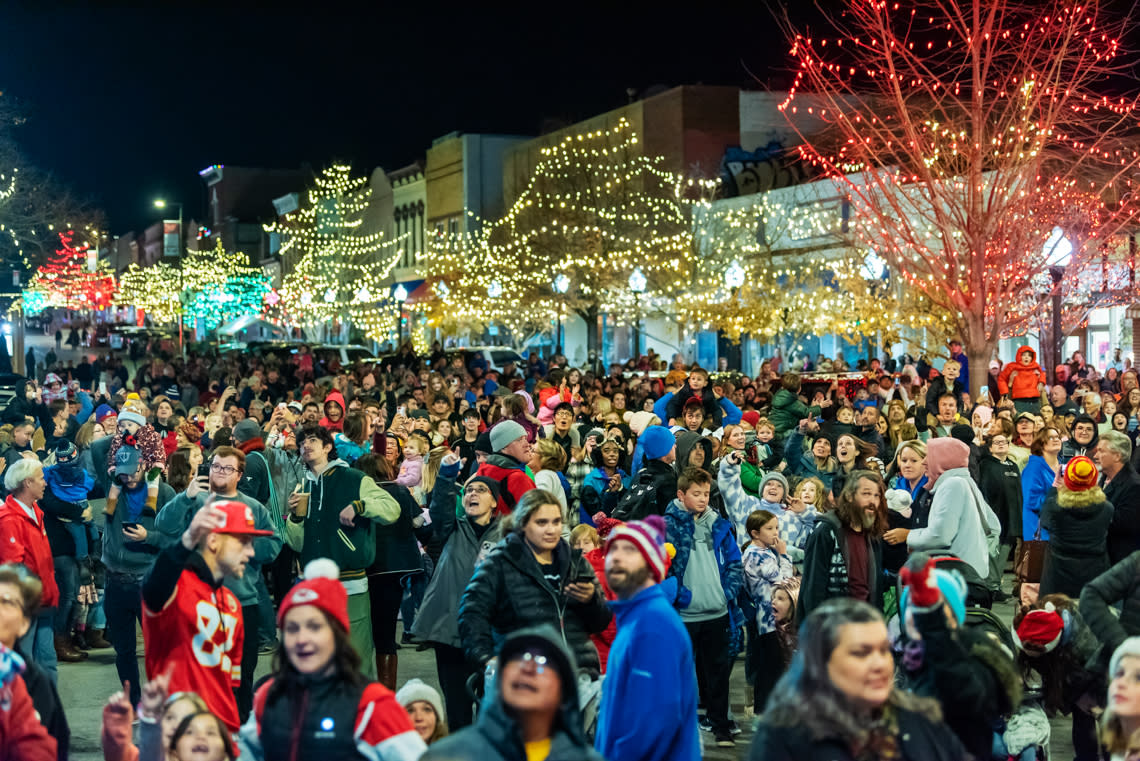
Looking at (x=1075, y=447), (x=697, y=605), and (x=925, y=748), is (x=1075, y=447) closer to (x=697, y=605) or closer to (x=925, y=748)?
(x=697, y=605)

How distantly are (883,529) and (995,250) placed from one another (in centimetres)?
1371

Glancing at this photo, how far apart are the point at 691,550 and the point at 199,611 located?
Answer: 11.6 feet

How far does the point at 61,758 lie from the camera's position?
16.4ft

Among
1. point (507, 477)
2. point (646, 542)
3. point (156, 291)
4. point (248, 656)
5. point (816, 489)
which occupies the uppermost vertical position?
point (156, 291)

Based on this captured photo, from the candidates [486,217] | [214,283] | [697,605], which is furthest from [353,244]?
[697,605]

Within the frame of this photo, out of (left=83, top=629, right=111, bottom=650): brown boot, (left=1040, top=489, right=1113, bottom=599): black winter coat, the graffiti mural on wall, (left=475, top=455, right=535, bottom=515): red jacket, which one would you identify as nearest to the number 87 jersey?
(left=475, top=455, right=535, bottom=515): red jacket

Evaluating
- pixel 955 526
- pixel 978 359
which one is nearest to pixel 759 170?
pixel 978 359

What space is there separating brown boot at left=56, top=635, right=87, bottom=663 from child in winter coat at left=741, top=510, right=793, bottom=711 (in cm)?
518

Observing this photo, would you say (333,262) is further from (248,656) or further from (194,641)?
(194,641)

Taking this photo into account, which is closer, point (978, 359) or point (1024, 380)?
point (1024, 380)

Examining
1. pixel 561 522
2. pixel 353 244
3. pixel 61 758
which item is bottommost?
pixel 61 758

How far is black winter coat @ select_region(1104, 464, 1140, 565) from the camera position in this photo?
905cm

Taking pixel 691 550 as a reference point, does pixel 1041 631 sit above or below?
below

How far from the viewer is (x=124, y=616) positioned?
812 centimetres
